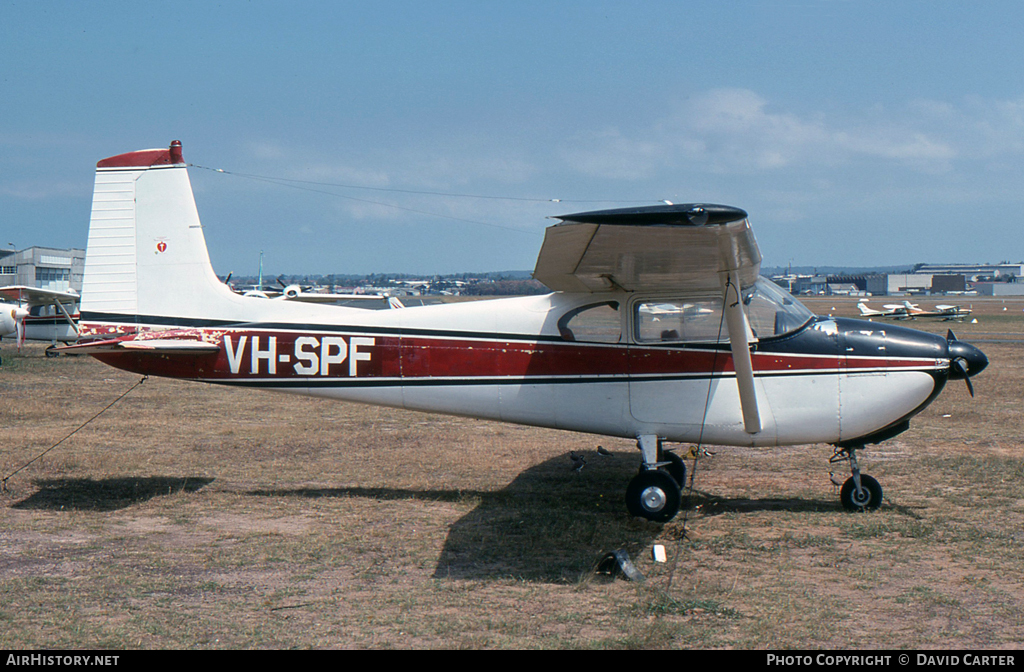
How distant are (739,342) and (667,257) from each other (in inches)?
44.0

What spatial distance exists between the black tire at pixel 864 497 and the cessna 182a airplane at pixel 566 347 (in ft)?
0.04

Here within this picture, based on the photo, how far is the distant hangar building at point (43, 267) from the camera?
6531 centimetres

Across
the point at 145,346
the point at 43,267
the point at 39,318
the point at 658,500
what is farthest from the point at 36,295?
the point at 43,267

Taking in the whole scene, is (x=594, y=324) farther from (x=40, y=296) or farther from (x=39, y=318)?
(x=39, y=318)

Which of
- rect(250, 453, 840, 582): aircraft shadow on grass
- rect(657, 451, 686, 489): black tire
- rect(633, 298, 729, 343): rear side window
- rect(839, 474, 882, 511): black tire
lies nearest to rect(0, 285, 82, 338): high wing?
rect(250, 453, 840, 582): aircraft shadow on grass

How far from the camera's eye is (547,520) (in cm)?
726

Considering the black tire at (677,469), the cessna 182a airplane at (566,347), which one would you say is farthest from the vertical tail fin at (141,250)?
the black tire at (677,469)

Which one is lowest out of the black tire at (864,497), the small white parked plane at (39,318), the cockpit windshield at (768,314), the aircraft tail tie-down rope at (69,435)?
the aircraft tail tie-down rope at (69,435)

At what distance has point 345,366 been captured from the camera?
7.85 meters

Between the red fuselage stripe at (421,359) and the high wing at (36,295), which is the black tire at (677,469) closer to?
the red fuselage stripe at (421,359)

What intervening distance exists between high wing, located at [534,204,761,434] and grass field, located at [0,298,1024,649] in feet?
5.16

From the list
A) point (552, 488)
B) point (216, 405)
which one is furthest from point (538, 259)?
point (216, 405)

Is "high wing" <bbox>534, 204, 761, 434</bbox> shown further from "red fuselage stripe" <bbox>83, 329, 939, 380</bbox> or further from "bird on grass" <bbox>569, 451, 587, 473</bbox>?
"bird on grass" <bbox>569, 451, 587, 473</bbox>

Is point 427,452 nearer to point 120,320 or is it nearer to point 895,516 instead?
point 120,320
